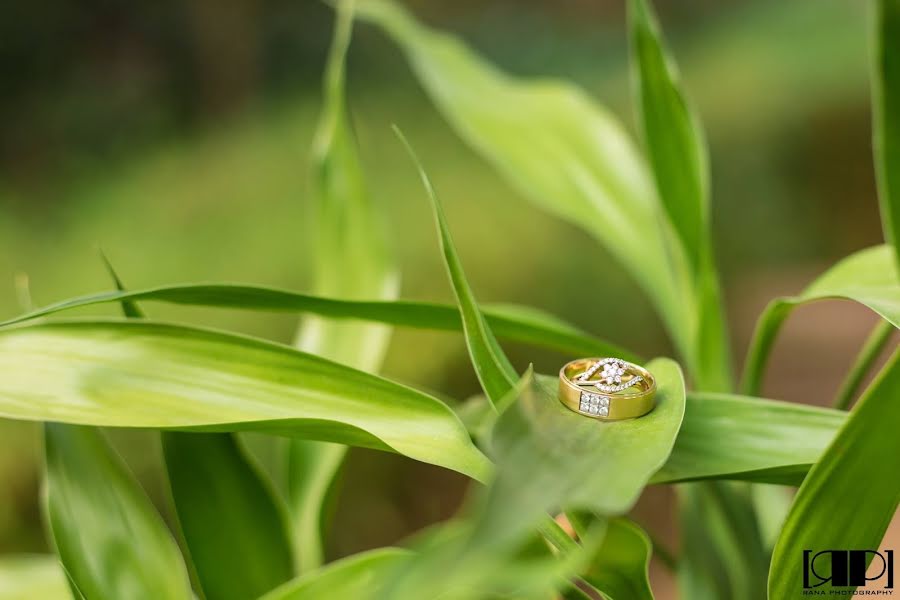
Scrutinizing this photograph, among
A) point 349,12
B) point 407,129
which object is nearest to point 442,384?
point 407,129

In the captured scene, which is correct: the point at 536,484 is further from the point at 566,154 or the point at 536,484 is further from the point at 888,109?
the point at 566,154

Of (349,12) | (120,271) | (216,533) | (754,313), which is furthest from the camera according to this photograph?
(754,313)

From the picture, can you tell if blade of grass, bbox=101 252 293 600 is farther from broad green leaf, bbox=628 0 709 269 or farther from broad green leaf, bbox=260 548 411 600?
broad green leaf, bbox=628 0 709 269

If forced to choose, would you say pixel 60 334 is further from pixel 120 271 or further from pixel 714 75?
pixel 714 75

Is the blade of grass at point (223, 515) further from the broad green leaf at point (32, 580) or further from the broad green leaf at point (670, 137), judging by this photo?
the broad green leaf at point (670, 137)

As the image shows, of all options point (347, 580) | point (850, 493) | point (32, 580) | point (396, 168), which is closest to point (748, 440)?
point (850, 493)

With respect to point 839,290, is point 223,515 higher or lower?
lower

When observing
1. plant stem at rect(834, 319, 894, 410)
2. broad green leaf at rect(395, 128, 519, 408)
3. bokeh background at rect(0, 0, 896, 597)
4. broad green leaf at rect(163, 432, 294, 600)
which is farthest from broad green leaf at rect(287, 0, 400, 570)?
bokeh background at rect(0, 0, 896, 597)
